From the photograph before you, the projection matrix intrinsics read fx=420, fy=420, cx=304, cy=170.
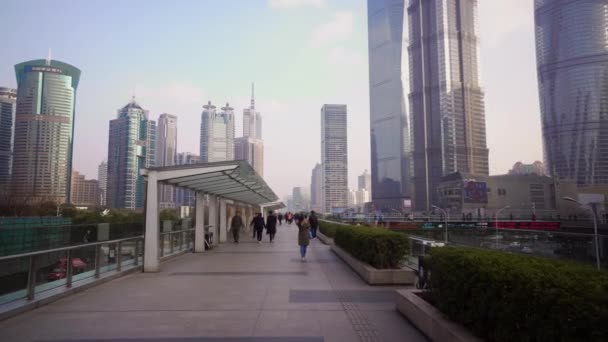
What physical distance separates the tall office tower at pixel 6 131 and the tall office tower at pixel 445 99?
115 m

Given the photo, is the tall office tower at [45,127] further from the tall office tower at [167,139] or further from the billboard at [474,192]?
the billboard at [474,192]

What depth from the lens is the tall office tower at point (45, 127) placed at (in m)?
88.9

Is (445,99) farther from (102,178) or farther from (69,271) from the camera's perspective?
(69,271)

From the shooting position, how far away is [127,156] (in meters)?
108

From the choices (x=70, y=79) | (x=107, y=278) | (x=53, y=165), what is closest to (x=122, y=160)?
(x=53, y=165)

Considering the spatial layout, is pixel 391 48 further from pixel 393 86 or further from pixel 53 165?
pixel 53 165

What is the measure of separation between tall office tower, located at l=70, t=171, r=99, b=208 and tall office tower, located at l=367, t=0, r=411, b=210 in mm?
99561

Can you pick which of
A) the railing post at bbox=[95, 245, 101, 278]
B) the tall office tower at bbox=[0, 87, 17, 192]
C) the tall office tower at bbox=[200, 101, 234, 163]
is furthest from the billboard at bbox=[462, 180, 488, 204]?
the railing post at bbox=[95, 245, 101, 278]

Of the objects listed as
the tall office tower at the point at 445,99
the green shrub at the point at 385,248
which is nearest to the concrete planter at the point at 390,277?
the green shrub at the point at 385,248

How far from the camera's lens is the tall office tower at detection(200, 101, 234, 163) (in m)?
169

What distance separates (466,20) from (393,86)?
34.9 metres

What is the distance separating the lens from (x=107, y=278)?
963 centimetres

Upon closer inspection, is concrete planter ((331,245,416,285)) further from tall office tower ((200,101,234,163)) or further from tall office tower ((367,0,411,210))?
tall office tower ((200,101,234,163))

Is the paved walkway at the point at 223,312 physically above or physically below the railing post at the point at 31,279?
below
